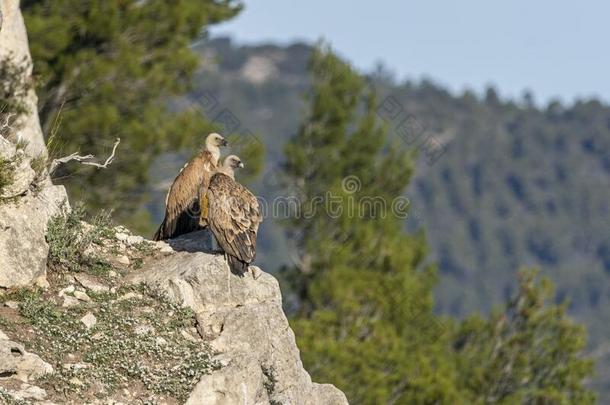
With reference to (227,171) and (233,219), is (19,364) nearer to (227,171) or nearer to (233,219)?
(233,219)

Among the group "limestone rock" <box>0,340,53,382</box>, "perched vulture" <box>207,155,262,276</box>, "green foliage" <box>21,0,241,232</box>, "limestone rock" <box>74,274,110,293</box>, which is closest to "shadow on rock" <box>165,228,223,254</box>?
"perched vulture" <box>207,155,262,276</box>

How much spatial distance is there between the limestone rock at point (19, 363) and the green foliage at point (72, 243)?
6.47 feet

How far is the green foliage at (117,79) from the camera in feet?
93.9

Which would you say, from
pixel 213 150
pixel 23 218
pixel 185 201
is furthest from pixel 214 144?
pixel 23 218

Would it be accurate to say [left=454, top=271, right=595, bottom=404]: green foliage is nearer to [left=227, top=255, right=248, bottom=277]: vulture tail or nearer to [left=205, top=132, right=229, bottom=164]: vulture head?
[left=205, top=132, right=229, bottom=164]: vulture head

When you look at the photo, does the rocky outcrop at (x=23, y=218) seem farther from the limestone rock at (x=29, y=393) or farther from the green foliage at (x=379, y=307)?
the green foliage at (x=379, y=307)

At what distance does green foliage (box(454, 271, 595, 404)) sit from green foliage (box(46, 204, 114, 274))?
27.5 metres

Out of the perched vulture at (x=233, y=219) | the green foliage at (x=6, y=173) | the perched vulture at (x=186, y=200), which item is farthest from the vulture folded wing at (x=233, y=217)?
the green foliage at (x=6, y=173)

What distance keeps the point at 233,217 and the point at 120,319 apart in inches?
89.6

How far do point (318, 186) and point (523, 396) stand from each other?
1173 cm

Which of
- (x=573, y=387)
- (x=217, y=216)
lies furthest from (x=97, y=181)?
(x=573, y=387)

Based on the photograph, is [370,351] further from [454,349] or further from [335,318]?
[454,349]

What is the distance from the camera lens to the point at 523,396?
40250 millimetres

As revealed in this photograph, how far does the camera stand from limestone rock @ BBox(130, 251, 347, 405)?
1233 cm
